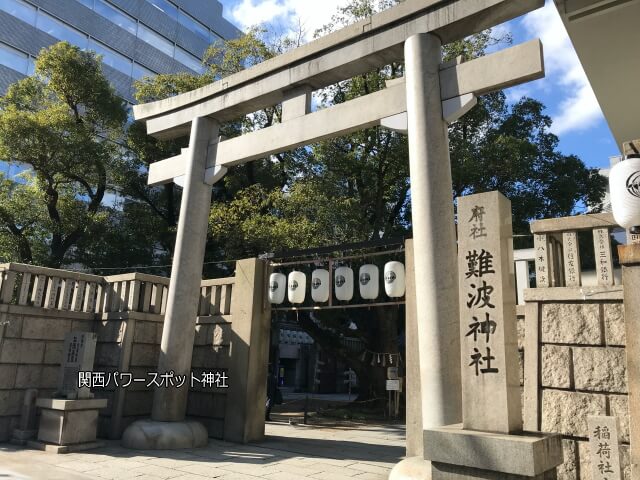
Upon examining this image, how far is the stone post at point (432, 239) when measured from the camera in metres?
6.46

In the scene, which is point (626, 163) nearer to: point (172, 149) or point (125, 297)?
point (125, 297)

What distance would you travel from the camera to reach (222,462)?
8.05 metres

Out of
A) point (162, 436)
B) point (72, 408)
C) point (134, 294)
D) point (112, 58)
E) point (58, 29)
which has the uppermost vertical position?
point (112, 58)

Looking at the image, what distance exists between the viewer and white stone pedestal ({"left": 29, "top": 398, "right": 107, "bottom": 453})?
8.64 meters

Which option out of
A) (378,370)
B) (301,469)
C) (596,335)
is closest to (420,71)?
(596,335)

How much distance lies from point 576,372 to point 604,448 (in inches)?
50.9

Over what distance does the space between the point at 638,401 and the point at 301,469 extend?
4.85 meters

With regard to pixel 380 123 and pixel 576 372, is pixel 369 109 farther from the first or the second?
pixel 576 372

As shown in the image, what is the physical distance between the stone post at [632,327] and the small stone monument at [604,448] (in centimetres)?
39

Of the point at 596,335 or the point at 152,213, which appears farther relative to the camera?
the point at 152,213

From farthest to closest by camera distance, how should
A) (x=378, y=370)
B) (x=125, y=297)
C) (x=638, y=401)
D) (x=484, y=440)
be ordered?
(x=378, y=370) < (x=125, y=297) < (x=638, y=401) < (x=484, y=440)

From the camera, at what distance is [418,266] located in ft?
22.8

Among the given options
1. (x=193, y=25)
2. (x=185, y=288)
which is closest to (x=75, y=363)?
(x=185, y=288)


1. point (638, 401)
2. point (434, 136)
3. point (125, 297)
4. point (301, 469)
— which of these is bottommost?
point (301, 469)
